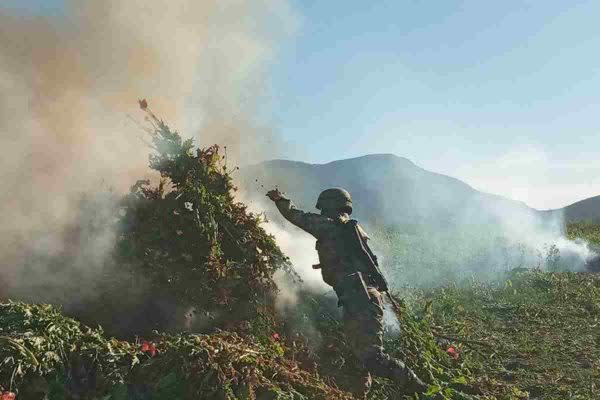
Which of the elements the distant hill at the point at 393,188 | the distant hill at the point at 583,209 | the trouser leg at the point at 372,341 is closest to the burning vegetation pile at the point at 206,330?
the trouser leg at the point at 372,341

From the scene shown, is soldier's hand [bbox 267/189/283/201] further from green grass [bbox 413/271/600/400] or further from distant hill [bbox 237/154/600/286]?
green grass [bbox 413/271/600/400]

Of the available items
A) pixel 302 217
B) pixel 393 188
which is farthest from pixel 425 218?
A: pixel 302 217

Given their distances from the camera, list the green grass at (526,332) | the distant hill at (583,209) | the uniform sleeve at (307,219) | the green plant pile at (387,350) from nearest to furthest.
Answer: the green plant pile at (387,350)
the uniform sleeve at (307,219)
the green grass at (526,332)
the distant hill at (583,209)

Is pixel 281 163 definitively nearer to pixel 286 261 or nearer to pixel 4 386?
pixel 286 261

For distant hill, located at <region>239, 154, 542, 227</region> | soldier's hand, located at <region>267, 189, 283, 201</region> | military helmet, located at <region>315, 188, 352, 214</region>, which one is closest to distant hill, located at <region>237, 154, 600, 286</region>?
distant hill, located at <region>239, 154, 542, 227</region>

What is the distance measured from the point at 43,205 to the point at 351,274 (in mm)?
4415

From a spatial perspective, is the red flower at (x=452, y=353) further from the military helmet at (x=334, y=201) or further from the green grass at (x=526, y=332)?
the military helmet at (x=334, y=201)

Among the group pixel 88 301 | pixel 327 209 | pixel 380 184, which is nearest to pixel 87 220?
pixel 88 301

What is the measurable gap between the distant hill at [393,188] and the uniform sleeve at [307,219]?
32687mm

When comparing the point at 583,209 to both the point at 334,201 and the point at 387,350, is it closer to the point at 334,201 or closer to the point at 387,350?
the point at 387,350

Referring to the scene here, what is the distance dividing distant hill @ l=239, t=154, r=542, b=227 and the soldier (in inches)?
1283

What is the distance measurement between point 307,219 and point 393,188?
43.7 metres

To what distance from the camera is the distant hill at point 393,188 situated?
4353 centimetres

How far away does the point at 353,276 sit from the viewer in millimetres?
6707
